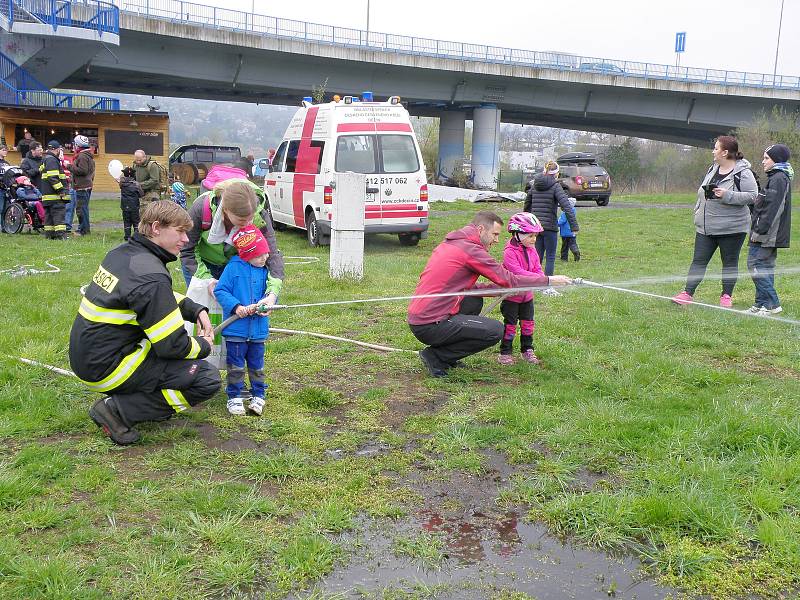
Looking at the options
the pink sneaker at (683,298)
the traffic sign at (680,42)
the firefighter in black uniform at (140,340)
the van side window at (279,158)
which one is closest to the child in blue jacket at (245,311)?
the firefighter in black uniform at (140,340)

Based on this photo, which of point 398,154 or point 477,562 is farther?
point 398,154

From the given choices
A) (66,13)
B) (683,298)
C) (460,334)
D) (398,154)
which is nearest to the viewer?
(460,334)

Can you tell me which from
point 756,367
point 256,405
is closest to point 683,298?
point 756,367

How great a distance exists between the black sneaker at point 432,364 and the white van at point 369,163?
7709 millimetres

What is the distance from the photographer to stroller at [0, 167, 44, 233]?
15680 mm

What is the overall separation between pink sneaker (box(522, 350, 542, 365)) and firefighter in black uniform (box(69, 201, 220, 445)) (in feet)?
9.82

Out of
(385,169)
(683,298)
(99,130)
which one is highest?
(99,130)

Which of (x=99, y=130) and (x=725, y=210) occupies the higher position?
(x=99, y=130)

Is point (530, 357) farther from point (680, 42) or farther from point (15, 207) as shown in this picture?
point (680, 42)

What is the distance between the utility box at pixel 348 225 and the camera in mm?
10492

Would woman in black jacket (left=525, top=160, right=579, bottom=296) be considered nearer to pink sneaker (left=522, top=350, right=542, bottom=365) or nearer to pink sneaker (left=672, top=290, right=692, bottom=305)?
pink sneaker (left=672, top=290, right=692, bottom=305)

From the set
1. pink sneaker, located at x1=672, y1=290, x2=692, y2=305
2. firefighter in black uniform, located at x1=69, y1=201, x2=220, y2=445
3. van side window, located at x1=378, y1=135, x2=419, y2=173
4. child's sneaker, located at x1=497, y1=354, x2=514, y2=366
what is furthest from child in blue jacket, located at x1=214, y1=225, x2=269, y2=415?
van side window, located at x1=378, y1=135, x2=419, y2=173

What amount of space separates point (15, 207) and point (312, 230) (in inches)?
246

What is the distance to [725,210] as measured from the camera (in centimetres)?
877
